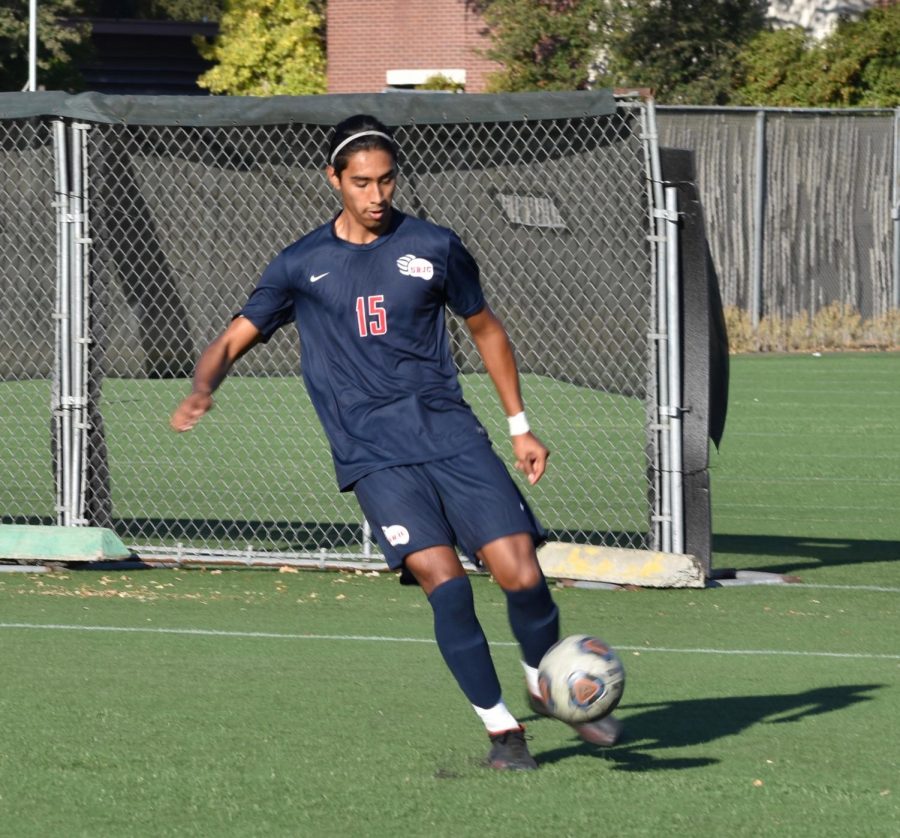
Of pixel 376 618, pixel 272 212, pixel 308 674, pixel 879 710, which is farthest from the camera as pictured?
pixel 272 212

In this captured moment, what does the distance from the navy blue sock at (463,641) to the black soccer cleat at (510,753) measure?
12cm

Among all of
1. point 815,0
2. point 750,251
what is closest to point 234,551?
point 750,251

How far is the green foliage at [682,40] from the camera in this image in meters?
34.9

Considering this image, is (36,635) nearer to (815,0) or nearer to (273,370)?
(273,370)

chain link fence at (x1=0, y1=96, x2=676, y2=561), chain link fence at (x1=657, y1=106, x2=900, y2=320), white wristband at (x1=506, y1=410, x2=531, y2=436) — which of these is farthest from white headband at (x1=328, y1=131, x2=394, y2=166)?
chain link fence at (x1=657, y1=106, x2=900, y2=320)

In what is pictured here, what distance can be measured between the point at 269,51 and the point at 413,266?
4045cm

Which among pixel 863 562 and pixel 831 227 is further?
pixel 831 227

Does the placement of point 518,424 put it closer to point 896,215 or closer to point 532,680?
point 532,680

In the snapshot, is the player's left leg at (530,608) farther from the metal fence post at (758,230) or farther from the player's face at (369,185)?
the metal fence post at (758,230)

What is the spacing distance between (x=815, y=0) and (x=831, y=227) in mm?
8101

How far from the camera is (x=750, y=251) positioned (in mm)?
27812

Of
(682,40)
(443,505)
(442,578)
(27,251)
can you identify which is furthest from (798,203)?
(442,578)

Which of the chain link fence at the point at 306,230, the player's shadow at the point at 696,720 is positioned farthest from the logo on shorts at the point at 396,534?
the chain link fence at the point at 306,230

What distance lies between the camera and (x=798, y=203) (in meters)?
27.9
